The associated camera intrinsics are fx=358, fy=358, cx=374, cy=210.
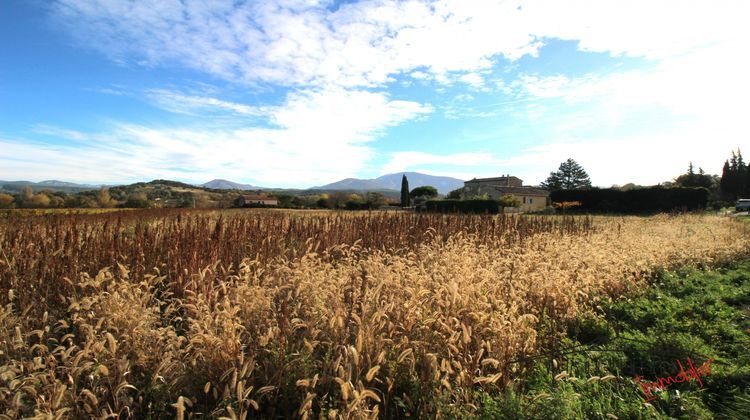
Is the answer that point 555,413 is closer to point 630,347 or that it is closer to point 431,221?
point 630,347

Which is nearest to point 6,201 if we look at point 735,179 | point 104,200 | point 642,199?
point 104,200

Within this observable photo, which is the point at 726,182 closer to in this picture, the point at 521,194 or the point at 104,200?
the point at 521,194

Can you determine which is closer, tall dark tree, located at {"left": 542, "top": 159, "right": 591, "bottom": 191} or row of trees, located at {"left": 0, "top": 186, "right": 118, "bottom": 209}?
row of trees, located at {"left": 0, "top": 186, "right": 118, "bottom": 209}

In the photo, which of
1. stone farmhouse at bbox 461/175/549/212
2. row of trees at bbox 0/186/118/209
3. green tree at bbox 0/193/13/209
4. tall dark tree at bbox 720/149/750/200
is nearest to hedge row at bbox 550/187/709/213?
stone farmhouse at bbox 461/175/549/212

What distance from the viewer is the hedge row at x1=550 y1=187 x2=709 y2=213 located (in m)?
33.7

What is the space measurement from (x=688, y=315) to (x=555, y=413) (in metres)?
3.80

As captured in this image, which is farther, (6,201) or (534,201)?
(534,201)

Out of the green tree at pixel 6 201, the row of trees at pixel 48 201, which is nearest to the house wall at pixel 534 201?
the row of trees at pixel 48 201

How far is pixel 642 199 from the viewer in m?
35.0

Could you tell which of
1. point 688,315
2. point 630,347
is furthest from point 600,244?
point 630,347

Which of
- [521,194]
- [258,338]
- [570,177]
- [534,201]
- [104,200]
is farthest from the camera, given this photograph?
[570,177]

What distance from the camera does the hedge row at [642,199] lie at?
33.7 m

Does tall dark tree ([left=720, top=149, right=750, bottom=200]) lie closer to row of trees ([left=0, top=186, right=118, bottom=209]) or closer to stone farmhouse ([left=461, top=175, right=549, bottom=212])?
stone farmhouse ([left=461, top=175, right=549, bottom=212])

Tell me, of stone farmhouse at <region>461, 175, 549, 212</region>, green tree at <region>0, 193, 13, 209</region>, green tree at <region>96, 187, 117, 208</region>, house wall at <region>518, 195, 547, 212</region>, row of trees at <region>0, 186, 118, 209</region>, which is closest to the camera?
row of trees at <region>0, 186, 118, 209</region>
